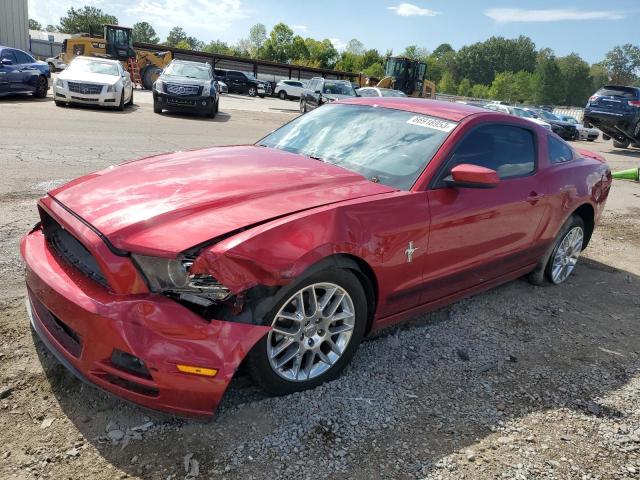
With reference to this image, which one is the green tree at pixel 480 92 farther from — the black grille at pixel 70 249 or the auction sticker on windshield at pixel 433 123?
the black grille at pixel 70 249

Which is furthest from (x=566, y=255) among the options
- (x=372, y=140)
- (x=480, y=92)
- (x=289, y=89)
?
(x=480, y=92)

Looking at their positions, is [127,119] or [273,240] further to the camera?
[127,119]

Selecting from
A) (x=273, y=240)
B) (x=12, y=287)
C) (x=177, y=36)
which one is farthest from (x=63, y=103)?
(x=177, y=36)

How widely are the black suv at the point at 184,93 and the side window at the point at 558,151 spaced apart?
1221cm

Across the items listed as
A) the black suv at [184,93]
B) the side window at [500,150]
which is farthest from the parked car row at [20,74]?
the side window at [500,150]

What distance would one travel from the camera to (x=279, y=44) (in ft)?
331

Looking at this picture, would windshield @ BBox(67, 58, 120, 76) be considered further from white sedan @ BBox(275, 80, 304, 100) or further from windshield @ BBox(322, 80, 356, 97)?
white sedan @ BBox(275, 80, 304, 100)

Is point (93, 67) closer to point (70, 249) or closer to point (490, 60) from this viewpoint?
point (70, 249)

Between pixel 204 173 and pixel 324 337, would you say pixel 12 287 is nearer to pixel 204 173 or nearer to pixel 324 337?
pixel 204 173

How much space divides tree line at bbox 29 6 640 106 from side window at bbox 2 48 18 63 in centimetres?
6243

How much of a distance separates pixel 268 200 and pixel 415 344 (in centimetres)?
147

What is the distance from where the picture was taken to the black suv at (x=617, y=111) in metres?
17.7

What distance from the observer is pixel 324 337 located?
2.72 metres

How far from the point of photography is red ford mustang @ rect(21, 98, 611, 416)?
2.17m
